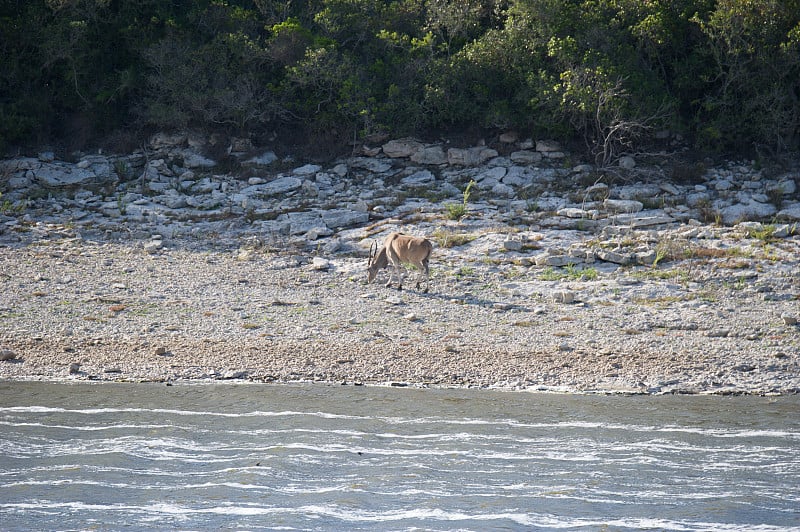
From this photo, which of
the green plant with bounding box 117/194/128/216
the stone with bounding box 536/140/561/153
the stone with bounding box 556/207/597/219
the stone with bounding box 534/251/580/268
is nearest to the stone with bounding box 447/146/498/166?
the stone with bounding box 536/140/561/153

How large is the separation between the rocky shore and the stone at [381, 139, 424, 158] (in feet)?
0.24

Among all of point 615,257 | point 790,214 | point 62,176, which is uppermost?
point 62,176

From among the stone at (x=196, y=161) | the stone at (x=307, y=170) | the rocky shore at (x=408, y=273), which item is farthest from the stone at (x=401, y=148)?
the stone at (x=196, y=161)

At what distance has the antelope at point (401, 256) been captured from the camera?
14.4 m

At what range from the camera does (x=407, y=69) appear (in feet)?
72.2

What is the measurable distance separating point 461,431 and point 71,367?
210 inches

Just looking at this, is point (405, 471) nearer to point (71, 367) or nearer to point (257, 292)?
point (71, 367)

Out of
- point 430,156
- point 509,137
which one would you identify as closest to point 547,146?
point 509,137

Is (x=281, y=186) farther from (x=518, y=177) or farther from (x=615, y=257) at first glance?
(x=615, y=257)

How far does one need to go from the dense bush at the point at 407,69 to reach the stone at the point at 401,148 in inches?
13.8

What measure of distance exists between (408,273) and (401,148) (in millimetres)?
6590

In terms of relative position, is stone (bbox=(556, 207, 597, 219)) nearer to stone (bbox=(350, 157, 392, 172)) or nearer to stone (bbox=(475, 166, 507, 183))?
stone (bbox=(475, 166, 507, 183))

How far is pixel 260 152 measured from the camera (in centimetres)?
2200

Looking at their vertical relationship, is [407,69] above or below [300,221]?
above
